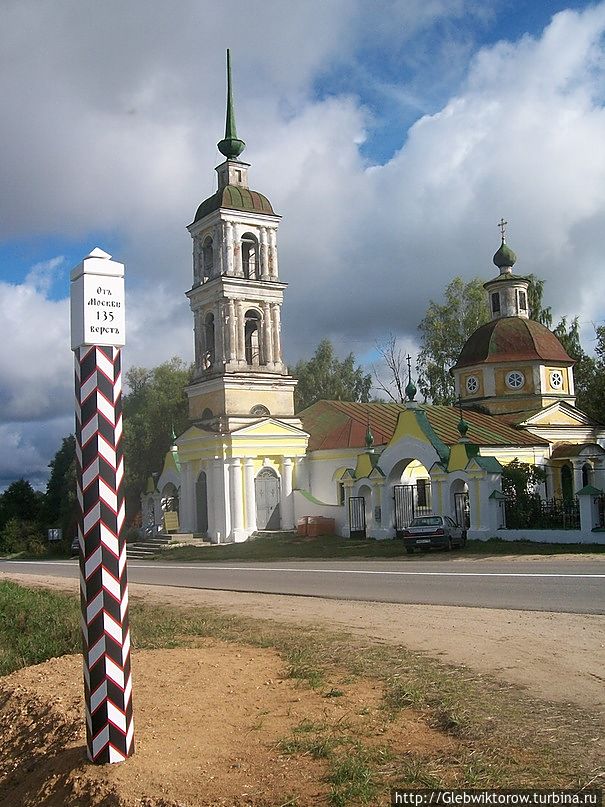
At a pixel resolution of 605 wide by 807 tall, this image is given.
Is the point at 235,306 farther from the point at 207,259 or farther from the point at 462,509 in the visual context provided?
the point at 462,509

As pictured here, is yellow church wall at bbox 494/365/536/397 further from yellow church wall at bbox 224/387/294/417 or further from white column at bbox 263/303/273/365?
white column at bbox 263/303/273/365

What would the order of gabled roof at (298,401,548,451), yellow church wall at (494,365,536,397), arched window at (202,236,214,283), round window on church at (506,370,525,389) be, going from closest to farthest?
gabled roof at (298,401,548,451) < arched window at (202,236,214,283) < yellow church wall at (494,365,536,397) < round window on church at (506,370,525,389)

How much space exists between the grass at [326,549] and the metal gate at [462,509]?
1652 mm

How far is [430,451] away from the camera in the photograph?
3034 cm

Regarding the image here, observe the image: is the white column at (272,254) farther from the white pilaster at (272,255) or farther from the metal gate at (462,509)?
the metal gate at (462,509)

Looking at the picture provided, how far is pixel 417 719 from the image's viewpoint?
6.43 meters

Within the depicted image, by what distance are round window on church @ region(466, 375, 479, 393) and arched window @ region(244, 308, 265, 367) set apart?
10.9 meters

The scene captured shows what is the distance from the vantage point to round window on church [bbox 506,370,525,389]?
41.8 metres

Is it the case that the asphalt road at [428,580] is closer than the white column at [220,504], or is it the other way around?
the asphalt road at [428,580]

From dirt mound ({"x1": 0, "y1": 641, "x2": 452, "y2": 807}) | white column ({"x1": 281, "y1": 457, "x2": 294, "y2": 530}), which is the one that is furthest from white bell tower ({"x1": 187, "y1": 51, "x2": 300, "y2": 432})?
dirt mound ({"x1": 0, "y1": 641, "x2": 452, "y2": 807})

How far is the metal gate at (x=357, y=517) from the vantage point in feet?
109

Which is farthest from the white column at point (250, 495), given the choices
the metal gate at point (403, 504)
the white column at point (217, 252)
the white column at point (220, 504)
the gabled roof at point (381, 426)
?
the white column at point (217, 252)

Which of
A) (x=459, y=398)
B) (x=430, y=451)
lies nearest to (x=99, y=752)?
(x=430, y=451)

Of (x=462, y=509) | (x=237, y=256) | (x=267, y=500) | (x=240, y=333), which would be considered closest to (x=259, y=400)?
(x=240, y=333)
